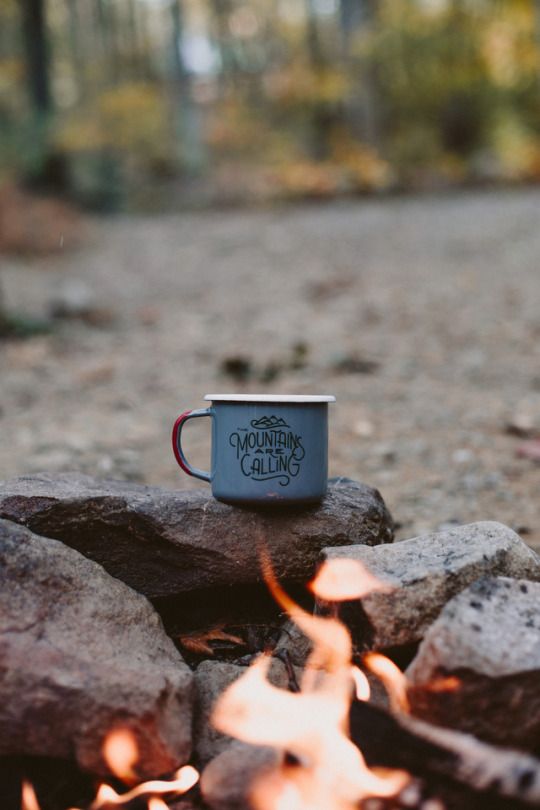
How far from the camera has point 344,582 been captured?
6.06 feet

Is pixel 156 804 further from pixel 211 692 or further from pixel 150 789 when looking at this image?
pixel 211 692

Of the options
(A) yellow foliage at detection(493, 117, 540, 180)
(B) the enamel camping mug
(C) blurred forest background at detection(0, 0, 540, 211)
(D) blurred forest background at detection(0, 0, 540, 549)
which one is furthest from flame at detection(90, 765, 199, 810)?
(A) yellow foliage at detection(493, 117, 540, 180)

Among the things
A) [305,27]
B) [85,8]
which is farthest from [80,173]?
[85,8]

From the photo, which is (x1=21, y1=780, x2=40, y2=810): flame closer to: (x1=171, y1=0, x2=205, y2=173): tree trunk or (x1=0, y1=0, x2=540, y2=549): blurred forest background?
(x1=0, y1=0, x2=540, y2=549): blurred forest background

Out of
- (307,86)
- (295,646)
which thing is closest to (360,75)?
(307,86)

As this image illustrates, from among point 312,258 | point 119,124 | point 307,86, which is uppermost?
point 307,86

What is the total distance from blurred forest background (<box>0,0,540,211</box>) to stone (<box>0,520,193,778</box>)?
30.6ft

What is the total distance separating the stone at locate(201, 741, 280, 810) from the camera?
1504 mm

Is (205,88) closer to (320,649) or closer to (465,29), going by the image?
(465,29)

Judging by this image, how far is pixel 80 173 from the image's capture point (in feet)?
35.9

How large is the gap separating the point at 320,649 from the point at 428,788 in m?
0.53

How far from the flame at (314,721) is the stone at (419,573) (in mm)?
47

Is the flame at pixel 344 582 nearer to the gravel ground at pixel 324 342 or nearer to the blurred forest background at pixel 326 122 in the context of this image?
the gravel ground at pixel 324 342

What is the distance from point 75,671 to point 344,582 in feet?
2.17
